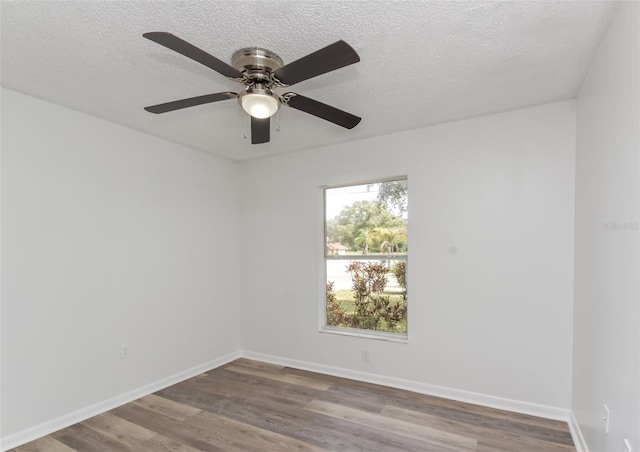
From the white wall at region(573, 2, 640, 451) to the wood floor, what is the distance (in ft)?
1.93

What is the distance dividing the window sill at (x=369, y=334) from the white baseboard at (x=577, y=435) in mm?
1310

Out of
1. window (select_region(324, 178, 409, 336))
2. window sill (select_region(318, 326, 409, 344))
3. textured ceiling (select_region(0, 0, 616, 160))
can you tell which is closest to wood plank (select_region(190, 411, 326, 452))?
window sill (select_region(318, 326, 409, 344))

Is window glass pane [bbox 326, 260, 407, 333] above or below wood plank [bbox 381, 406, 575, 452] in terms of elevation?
above

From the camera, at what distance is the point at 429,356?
3.19m

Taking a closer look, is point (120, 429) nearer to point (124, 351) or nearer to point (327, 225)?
point (124, 351)

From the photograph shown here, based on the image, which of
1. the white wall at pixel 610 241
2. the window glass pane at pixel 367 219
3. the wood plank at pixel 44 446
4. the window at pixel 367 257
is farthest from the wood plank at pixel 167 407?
the white wall at pixel 610 241

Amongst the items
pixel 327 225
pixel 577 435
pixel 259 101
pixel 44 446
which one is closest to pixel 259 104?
pixel 259 101

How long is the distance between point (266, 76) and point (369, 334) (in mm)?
2721

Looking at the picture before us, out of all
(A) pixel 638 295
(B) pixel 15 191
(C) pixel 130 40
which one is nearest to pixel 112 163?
(B) pixel 15 191

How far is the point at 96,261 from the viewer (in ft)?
9.59

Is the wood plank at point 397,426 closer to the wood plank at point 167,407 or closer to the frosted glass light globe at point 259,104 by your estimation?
the wood plank at point 167,407

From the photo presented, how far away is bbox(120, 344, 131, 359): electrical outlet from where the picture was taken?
10.1ft

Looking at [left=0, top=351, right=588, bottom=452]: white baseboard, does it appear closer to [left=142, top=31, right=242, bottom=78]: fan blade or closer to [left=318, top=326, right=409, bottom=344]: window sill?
Answer: [left=318, top=326, right=409, bottom=344]: window sill

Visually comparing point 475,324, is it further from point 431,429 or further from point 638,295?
point 638,295
